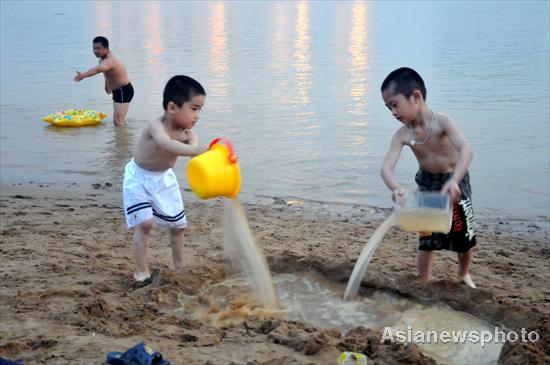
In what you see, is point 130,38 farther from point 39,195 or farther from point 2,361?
point 2,361

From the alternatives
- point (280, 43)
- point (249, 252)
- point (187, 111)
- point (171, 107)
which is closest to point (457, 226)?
point (249, 252)

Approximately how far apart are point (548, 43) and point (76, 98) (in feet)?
40.2

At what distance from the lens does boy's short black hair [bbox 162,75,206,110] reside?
14.3 feet

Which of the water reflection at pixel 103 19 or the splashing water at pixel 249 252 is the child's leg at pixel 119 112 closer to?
the splashing water at pixel 249 252

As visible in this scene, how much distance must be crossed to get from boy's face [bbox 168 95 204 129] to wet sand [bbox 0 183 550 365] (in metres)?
0.98

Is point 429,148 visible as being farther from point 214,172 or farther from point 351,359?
point 351,359

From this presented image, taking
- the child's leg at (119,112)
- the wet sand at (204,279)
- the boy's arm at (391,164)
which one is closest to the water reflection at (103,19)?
the child's leg at (119,112)

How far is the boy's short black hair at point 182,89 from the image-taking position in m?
4.37

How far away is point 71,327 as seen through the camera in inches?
145

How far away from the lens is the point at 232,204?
4340 mm

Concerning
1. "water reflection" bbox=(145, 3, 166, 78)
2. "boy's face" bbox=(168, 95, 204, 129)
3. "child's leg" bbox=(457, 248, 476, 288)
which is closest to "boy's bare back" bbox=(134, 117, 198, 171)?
"boy's face" bbox=(168, 95, 204, 129)

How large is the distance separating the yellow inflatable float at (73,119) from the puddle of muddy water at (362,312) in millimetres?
6280

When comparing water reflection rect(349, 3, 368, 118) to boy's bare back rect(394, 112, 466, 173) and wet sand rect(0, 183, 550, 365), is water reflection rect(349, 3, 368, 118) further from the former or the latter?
boy's bare back rect(394, 112, 466, 173)

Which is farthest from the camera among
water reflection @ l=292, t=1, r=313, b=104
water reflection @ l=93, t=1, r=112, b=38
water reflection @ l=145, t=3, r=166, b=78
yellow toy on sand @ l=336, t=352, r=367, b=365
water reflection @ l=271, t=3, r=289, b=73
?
water reflection @ l=93, t=1, r=112, b=38
